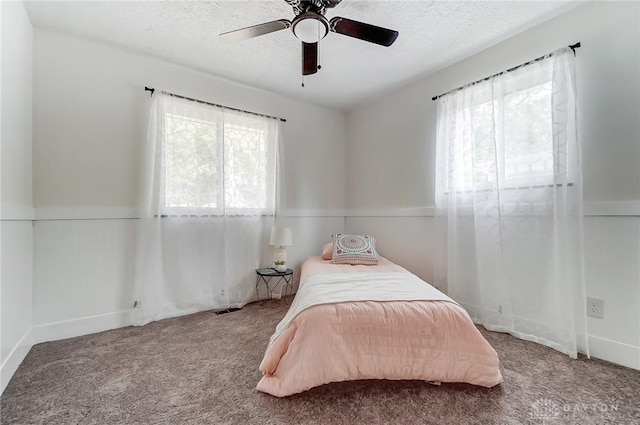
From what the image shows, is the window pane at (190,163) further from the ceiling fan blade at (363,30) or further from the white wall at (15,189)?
the ceiling fan blade at (363,30)

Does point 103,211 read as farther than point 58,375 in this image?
Yes

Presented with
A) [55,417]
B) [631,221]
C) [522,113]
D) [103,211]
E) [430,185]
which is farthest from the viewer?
[430,185]

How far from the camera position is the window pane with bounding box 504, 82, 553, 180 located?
206 centimetres

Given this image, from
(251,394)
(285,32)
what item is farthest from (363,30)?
(251,394)

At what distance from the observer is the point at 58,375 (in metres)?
1.66

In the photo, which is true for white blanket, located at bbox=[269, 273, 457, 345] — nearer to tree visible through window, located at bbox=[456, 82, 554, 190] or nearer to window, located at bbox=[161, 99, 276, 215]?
tree visible through window, located at bbox=[456, 82, 554, 190]

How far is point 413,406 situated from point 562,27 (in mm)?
2883

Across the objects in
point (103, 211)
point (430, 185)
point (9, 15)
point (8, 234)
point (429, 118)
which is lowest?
point (8, 234)

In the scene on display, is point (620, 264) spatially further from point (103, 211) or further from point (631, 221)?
point (103, 211)

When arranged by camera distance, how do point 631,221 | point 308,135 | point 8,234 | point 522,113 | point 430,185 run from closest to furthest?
point 8,234, point 631,221, point 522,113, point 430,185, point 308,135

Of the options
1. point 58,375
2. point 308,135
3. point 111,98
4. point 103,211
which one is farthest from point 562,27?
point 58,375

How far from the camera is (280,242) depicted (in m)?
2.96

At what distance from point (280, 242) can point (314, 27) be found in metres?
2.04

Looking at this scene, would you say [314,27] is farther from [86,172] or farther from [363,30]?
[86,172]
